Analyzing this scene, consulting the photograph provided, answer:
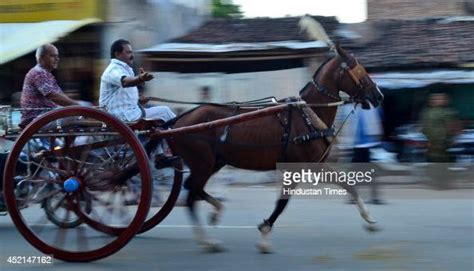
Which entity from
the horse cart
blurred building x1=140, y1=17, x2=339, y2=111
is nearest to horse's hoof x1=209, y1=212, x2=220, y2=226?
the horse cart

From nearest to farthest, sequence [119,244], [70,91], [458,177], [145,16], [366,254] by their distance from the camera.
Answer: [119,244], [366,254], [458,177], [70,91], [145,16]

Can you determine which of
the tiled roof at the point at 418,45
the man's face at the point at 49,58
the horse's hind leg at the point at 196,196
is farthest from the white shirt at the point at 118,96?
the tiled roof at the point at 418,45

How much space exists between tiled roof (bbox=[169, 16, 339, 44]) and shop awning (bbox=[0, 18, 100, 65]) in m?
2.99

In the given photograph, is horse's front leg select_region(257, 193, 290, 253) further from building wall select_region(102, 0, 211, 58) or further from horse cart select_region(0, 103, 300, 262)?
building wall select_region(102, 0, 211, 58)

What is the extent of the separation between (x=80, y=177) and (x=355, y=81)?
2657mm

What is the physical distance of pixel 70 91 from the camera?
1322 centimetres

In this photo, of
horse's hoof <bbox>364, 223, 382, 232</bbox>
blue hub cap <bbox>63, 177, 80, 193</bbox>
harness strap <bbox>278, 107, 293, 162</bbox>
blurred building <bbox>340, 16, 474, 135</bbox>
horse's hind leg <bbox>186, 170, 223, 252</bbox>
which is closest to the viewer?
blue hub cap <bbox>63, 177, 80, 193</bbox>

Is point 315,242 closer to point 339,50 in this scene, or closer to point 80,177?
point 339,50

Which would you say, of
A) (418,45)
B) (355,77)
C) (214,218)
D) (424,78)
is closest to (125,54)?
(214,218)

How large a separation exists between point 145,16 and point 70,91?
2.60 metres

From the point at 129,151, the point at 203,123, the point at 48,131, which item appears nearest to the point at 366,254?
the point at 203,123

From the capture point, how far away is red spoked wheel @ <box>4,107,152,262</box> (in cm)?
601

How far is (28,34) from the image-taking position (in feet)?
42.5

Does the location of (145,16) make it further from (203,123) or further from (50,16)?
(203,123)
